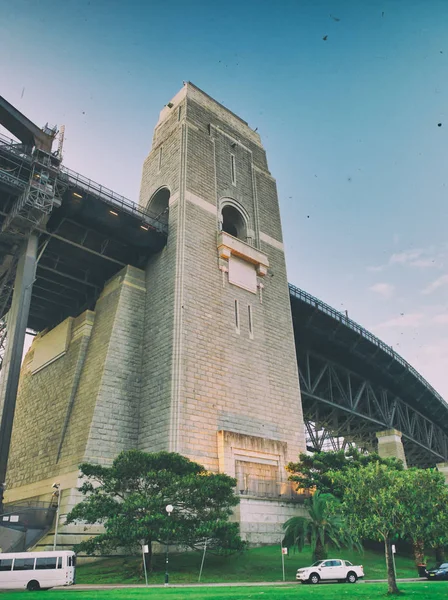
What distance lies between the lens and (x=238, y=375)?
3366 centimetres

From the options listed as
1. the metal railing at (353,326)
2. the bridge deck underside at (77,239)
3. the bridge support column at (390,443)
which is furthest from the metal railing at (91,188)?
the bridge support column at (390,443)

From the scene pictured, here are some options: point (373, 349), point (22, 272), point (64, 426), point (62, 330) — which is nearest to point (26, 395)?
point (62, 330)

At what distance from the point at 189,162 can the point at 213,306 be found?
11941 millimetres

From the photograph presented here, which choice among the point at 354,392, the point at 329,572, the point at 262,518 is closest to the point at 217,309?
the point at 262,518

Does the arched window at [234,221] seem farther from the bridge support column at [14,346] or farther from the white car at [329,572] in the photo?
the white car at [329,572]

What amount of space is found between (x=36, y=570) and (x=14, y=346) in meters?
12.4

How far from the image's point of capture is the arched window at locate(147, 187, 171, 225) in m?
41.4

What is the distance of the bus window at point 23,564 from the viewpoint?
2145 cm

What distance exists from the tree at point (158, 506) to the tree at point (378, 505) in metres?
5.32

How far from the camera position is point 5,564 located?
21.5 m

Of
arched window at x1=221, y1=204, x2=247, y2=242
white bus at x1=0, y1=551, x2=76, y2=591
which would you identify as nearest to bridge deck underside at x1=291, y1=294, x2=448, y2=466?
arched window at x1=221, y1=204, x2=247, y2=242

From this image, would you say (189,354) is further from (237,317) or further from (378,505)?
(378,505)

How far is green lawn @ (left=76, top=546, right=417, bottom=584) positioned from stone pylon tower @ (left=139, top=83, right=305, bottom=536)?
4.46 m

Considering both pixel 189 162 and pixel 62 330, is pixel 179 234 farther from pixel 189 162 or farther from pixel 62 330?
pixel 62 330
